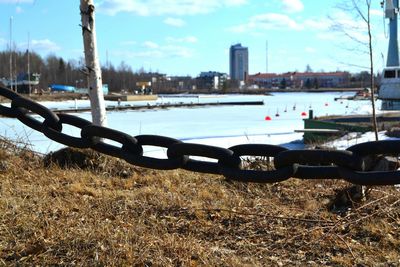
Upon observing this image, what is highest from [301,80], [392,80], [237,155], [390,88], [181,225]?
[301,80]

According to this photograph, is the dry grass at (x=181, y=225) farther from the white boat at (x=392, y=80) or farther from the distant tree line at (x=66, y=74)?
the distant tree line at (x=66, y=74)

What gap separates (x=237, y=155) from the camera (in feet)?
7.65

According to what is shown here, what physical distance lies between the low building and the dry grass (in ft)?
464

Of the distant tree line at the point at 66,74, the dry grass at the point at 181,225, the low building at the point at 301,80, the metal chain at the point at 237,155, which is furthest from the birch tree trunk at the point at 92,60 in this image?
the low building at the point at 301,80

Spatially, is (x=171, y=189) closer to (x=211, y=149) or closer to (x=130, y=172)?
(x=130, y=172)

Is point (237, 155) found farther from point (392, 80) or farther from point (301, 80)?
point (301, 80)

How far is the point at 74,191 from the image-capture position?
4117mm

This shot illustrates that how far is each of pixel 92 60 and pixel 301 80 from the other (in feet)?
550

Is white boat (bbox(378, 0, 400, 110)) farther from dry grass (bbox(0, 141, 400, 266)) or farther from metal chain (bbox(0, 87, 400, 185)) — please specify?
metal chain (bbox(0, 87, 400, 185))

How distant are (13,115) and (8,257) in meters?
0.88

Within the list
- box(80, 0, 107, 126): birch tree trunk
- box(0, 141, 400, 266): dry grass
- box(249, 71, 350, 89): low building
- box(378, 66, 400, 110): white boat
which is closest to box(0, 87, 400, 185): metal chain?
box(0, 141, 400, 266): dry grass

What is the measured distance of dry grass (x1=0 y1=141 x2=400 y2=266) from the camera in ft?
8.73

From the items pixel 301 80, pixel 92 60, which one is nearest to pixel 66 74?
pixel 301 80

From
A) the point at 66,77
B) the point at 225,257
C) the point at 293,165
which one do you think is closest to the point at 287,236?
the point at 225,257
